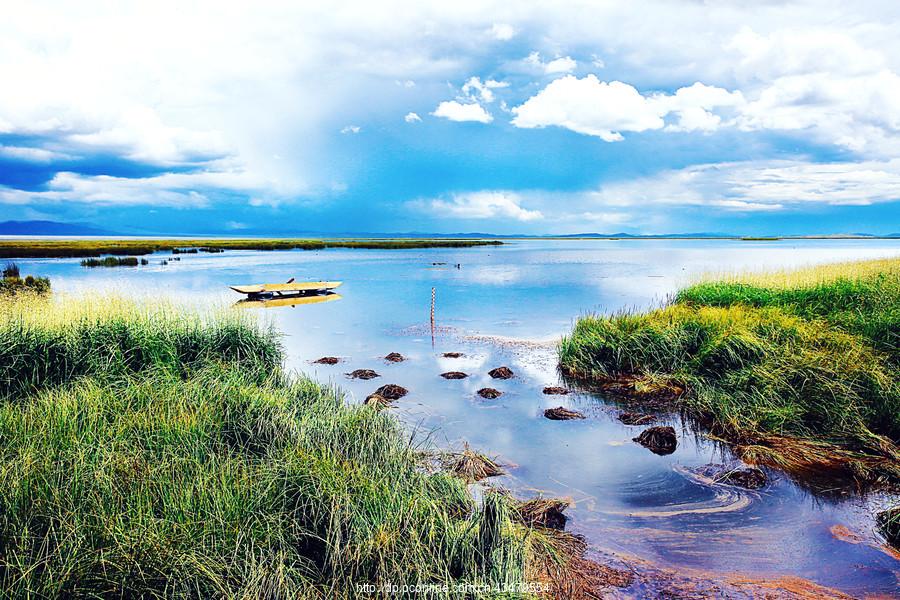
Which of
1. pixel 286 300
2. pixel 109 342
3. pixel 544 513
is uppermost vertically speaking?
pixel 109 342

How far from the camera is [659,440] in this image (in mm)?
11031

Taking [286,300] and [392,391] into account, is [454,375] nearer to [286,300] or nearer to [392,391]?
[392,391]

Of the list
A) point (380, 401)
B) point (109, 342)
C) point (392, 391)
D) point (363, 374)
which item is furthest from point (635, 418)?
point (109, 342)

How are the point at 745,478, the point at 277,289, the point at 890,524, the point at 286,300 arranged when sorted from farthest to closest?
the point at 277,289, the point at 286,300, the point at 745,478, the point at 890,524

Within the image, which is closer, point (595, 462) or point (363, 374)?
point (595, 462)

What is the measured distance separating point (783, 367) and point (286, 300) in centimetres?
2948

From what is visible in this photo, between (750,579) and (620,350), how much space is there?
9.67 metres

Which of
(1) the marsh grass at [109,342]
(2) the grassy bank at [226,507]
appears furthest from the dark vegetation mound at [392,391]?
(2) the grassy bank at [226,507]

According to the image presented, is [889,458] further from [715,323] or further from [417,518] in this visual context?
[417,518]

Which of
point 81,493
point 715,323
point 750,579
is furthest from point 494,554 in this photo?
point 715,323

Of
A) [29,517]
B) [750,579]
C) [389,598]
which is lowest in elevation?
[750,579]

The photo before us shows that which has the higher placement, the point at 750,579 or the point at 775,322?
the point at 775,322

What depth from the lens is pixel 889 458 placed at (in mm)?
9602

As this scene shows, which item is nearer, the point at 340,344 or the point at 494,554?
the point at 494,554
